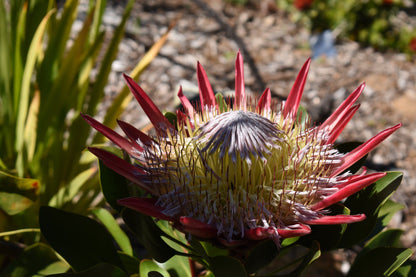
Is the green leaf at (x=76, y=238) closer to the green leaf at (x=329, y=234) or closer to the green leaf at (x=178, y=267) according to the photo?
the green leaf at (x=178, y=267)

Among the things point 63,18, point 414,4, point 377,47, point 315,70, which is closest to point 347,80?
point 315,70

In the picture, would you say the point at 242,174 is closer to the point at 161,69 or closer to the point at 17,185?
the point at 17,185

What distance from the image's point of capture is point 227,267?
771 mm

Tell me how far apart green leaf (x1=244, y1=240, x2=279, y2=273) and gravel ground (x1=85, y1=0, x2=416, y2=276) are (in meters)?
1.85

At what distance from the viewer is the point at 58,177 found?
65.9 inches

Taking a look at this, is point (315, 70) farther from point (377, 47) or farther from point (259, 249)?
point (259, 249)

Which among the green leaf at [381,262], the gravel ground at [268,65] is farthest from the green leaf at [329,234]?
the gravel ground at [268,65]

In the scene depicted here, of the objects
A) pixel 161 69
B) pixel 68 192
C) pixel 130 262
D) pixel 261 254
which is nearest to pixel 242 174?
pixel 261 254

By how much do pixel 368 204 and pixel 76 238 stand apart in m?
0.70

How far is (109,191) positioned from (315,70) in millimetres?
2743

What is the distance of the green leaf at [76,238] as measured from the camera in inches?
37.7

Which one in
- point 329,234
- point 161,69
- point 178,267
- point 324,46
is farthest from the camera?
point 324,46

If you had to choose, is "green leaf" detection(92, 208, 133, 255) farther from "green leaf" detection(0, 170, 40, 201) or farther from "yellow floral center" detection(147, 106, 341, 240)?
"yellow floral center" detection(147, 106, 341, 240)

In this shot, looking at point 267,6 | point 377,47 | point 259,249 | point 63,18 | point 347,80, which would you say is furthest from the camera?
point 267,6
